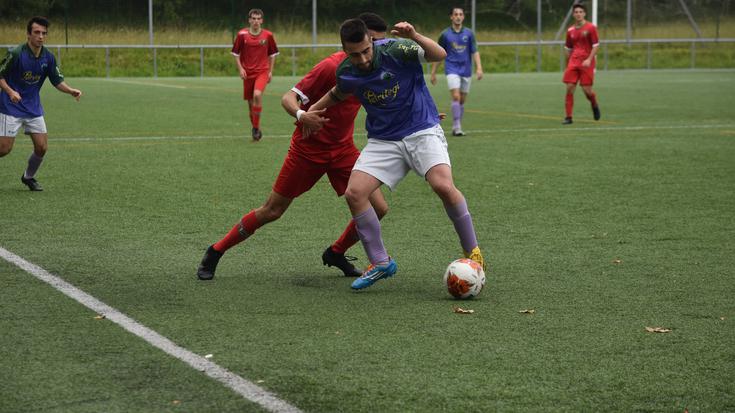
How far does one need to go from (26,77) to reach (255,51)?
7363 mm

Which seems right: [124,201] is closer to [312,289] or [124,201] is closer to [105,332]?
[312,289]

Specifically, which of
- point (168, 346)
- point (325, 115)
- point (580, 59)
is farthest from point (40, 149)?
point (580, 59)

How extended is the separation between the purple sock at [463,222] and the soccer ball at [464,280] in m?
0.34

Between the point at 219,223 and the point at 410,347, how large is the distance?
14.3 feet

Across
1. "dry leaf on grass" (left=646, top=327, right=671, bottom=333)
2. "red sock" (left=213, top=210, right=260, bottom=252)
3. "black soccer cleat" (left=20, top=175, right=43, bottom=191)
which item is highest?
"red sock" (left=213, top=210, right=260, bottom=252)

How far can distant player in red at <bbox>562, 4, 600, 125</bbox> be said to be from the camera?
2036cm

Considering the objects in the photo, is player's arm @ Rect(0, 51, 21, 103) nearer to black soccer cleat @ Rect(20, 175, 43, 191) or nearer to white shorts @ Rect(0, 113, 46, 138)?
white shorts @ Rect(0, 113, 46, 138)

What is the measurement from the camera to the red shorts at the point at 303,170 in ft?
23.8

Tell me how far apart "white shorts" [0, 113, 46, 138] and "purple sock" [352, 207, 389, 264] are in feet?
18.7

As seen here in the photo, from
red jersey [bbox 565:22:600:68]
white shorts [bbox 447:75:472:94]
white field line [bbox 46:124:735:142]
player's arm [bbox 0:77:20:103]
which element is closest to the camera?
player's arm [bbox 0:77:20:103]

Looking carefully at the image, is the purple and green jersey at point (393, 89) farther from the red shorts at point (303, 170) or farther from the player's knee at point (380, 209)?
the player's knee at point (380, 209)

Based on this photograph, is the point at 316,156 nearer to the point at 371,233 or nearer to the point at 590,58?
the point at 371,233

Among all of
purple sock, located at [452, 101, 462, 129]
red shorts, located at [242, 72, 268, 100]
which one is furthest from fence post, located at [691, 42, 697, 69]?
red shorts, located at [242, 72, 268, 100]

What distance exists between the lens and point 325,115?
23.7 ft
